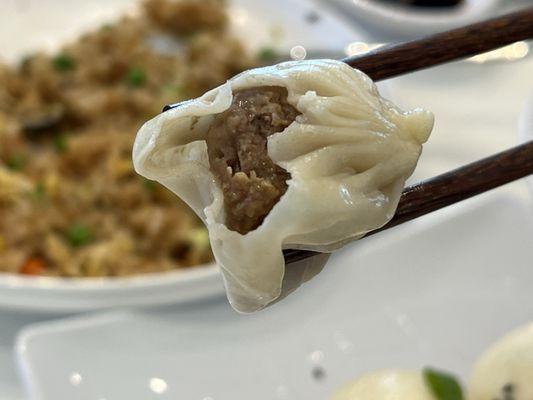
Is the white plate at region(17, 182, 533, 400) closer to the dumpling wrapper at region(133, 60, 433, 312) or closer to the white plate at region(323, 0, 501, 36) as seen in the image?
the dumpling wrapper at region(133, 60, 433, 312)

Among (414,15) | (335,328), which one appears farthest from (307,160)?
(414,15)

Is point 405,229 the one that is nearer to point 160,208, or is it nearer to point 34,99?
point 160,208

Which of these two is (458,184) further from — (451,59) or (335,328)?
(335,328)

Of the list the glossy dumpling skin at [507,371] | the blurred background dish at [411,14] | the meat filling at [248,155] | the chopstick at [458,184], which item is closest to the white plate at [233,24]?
the blurred background dish at [411,14]

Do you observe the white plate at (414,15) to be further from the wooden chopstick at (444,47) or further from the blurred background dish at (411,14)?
the wooden chopstick at (444,47)

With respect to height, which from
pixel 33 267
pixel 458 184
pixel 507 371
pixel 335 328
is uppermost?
pixel 458 184

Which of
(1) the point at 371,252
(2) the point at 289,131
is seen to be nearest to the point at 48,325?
(1) the point at 371,252
